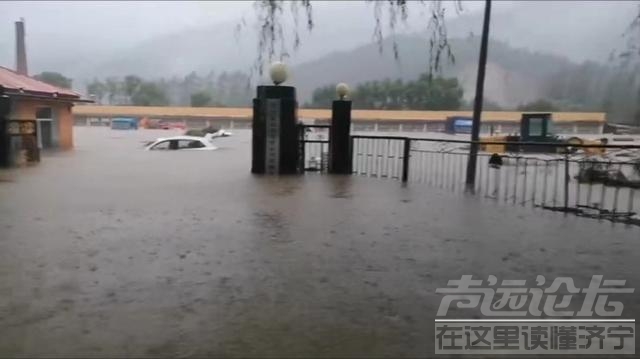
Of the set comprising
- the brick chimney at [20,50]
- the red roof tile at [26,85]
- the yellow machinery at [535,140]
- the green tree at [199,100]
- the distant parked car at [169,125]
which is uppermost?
the brick chimney at [20,50]

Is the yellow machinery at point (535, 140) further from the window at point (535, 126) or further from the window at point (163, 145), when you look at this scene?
the window at point (163, 145)

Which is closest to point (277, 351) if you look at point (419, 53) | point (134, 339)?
point (134, 339)

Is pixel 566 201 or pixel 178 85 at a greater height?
pixel 178 85

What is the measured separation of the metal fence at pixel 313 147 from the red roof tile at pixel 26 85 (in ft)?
32.1

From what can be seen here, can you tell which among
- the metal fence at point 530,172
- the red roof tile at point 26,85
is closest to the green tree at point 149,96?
the red roof tile at point 26,85

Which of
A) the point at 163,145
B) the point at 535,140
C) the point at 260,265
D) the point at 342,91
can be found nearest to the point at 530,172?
the point at 535,140

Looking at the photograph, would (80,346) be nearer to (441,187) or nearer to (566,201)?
(566,201)

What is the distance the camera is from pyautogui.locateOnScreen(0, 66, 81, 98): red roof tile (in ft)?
61.3

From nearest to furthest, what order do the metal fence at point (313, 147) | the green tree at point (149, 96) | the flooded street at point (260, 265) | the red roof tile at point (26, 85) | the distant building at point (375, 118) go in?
the flooded street at point (260, 265)
the distant building at point (375, 118)
the metal fence at point (313, 147)
the red roof tile at point (26, 85)
the green tree at point (149, 96)

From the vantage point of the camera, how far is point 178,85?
3186 cm

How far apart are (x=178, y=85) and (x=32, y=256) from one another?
91.7 feet

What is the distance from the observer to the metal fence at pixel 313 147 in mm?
13906

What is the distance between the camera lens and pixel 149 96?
42531mm

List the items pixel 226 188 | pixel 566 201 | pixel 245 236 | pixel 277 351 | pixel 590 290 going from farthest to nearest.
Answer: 1. pixel 226 188
2. pixel 566 201
3. pixel 245 236
4. pixel 590 290
5. pixel 277 351
